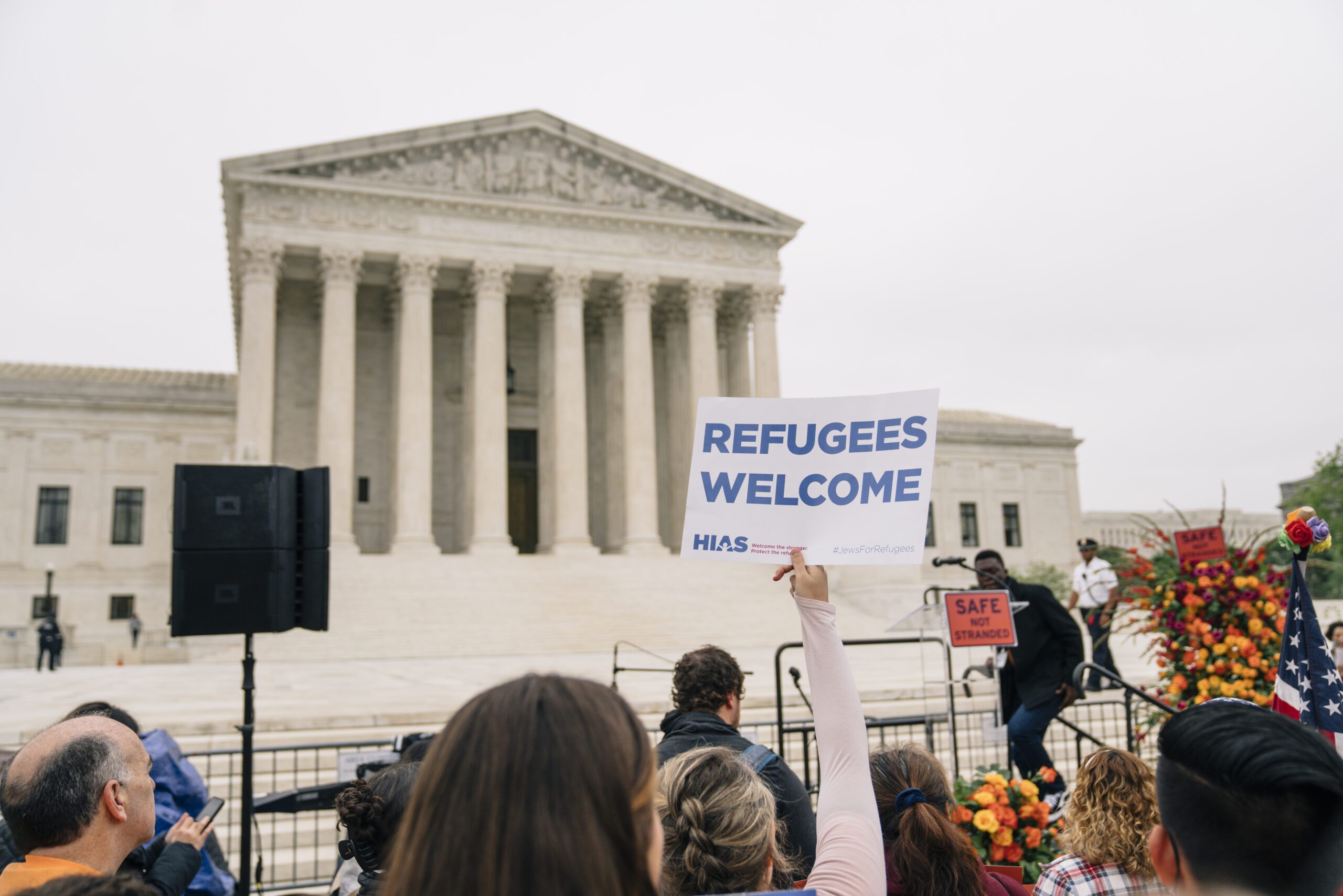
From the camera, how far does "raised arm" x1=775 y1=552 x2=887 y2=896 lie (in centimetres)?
249

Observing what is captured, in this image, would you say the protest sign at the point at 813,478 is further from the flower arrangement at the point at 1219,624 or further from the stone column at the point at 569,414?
the stone column at the point at 569,414

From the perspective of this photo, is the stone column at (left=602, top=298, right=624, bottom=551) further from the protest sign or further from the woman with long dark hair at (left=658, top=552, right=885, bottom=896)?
the woman with long dark hair at (left=658, top=552, right=885, bottom=896)

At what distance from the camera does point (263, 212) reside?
33.0m

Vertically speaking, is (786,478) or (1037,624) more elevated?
(786,478)

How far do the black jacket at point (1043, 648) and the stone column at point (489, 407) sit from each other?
26518mm

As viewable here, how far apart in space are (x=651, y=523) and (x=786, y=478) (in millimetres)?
32604

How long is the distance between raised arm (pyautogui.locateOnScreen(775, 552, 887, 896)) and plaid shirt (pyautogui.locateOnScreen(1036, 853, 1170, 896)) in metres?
1.12

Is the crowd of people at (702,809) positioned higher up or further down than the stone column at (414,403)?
further down

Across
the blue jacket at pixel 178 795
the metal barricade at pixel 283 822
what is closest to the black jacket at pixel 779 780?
the blue jacket at pixel 178 795

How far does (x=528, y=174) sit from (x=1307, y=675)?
35.3 m

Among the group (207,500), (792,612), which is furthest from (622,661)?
(207,500)

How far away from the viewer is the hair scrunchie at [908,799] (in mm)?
3172

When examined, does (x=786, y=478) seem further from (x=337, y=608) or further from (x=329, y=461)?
(x=329, y=461)

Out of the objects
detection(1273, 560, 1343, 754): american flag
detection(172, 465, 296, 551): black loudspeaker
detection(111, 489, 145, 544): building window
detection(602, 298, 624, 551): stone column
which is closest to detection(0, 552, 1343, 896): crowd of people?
detection(1273, 560, 1343, 754): american flag
